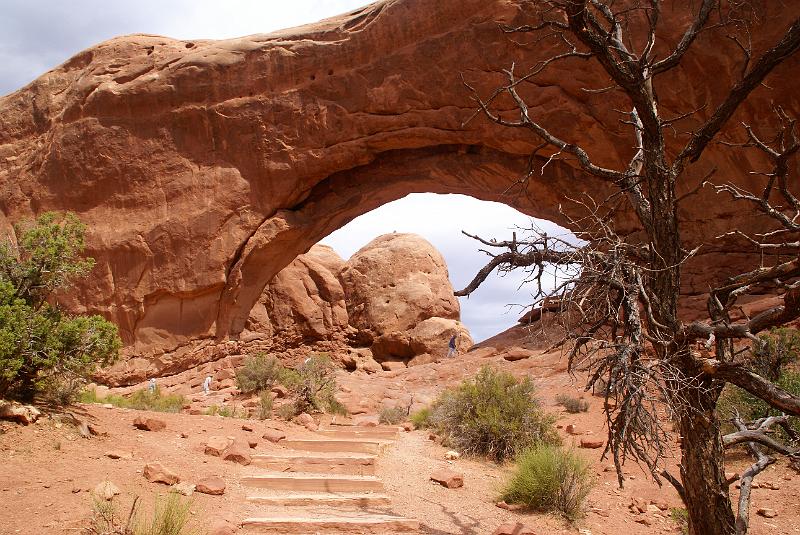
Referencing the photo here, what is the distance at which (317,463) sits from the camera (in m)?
7.89

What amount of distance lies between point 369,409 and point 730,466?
731 cm

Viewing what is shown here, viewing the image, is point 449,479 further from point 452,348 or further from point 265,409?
point 452,348

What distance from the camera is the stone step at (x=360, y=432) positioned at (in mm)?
9773

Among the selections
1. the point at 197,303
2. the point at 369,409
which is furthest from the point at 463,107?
the point at 197,303

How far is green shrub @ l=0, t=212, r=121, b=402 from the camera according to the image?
20.9 feet

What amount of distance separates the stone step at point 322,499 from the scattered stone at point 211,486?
0.99ft

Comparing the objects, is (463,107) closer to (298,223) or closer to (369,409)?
(298,223)

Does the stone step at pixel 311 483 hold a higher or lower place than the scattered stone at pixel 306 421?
lower

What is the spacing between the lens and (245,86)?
53.0ft

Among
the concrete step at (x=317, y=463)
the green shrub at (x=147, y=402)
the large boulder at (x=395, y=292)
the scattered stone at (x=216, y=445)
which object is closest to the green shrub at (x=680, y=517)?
the concrete step at (x=317, y=463)

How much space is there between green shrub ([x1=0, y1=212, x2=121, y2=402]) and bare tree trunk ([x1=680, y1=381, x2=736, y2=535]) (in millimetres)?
5900

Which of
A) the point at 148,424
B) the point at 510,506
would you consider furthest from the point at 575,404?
the point at 148,424

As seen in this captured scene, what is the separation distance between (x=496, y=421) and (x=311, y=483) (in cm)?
317

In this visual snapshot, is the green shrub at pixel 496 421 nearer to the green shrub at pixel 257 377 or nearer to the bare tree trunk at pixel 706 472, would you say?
the bare tree trunk at pixel 706 472
